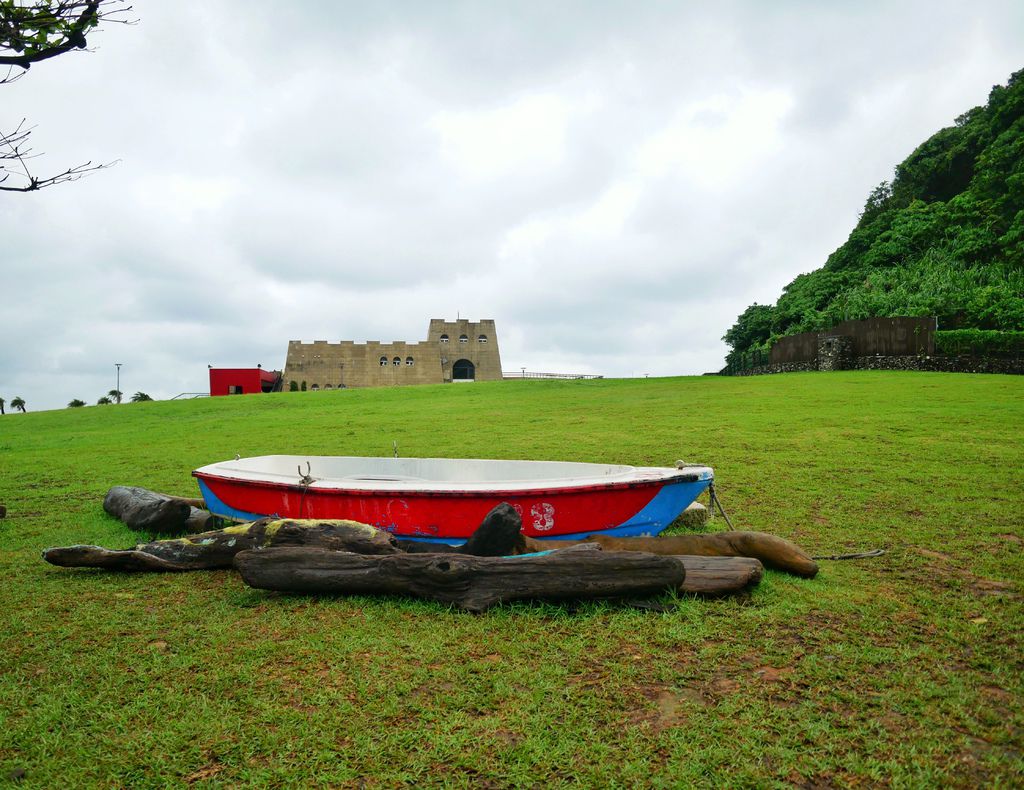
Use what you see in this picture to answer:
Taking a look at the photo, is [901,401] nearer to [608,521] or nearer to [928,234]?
[608,521]

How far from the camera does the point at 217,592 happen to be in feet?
17.7

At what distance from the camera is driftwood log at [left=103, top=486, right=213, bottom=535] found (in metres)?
7.79

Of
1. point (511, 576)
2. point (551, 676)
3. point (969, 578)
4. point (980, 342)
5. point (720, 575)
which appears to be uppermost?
point (980, 342)

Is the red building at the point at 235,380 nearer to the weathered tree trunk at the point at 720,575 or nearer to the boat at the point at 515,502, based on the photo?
the boat at the point at 515,502

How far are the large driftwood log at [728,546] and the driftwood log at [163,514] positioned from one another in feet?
16.0

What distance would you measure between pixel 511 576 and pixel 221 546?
3.14m

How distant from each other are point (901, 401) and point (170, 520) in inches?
711

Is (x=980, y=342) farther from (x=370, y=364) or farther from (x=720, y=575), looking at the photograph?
(x=370, y=364)

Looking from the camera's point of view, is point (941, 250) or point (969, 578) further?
point (941, 250)

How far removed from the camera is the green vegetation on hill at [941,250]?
33.7 metres

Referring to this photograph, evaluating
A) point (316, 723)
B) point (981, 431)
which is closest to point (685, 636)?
point (316, 723)

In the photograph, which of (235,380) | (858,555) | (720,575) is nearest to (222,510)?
(720,575)

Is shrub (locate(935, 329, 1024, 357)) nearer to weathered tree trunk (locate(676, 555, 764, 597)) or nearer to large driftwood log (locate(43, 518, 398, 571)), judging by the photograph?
weathered tree trunk (locate(676, 555, 764, 597))

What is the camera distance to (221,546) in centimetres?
601
